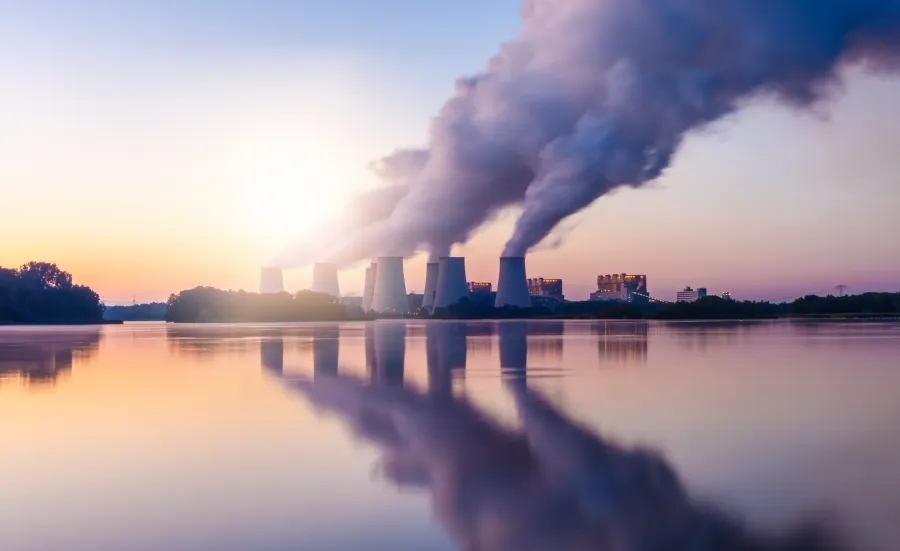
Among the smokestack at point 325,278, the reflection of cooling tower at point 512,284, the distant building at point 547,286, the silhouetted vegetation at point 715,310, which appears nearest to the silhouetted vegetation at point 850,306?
the silhouetted vegetation at point 715,310

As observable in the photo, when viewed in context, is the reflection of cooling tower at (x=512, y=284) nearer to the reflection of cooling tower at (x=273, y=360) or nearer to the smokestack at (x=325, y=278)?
the smokestack at (x=325, y=278)

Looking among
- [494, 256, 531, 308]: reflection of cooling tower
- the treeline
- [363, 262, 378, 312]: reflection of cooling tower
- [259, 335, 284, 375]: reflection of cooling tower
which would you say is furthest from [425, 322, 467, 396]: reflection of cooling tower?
[363, 262, 378, 312]: reflection of cooling tower

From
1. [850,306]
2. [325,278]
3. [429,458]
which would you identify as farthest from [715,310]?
[429,458]

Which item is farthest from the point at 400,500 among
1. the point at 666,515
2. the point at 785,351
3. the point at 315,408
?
the point at 785,351

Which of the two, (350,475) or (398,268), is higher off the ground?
(398,268)

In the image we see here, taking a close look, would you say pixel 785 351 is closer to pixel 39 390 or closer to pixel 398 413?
pixel 398 413

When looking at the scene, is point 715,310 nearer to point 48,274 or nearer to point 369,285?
point 369,285
